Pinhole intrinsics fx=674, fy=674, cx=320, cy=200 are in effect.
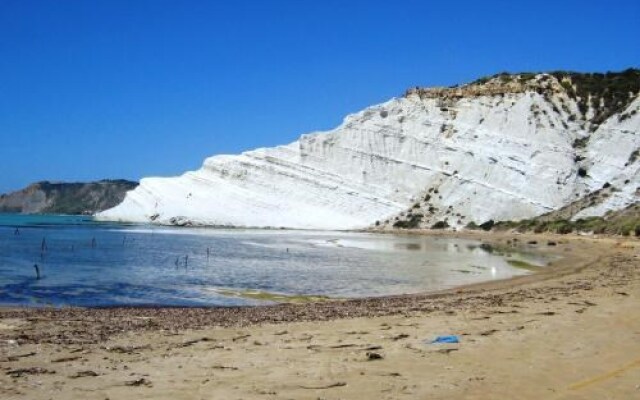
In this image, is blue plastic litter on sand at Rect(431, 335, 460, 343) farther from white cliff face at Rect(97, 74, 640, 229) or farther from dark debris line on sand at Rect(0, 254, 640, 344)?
white cliff face at Rect(97, 74, 640, 229)

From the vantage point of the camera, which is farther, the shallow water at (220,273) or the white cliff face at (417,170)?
the white cliff face at (417,170)

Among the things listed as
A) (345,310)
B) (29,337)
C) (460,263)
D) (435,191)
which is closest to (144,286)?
(345,310)

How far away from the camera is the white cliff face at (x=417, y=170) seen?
6994cm

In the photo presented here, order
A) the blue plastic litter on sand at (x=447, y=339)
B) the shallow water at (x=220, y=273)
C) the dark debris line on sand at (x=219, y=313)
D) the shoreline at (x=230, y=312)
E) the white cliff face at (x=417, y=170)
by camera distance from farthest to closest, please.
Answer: the white cliff face at (x=417, y=170)
the shallow water at (x=220, y=273)
the shoreline at (x=230, y=312)
the dark debris line on sand at (x=219, y=313)
the blue plastic litter on sand at (x=447, y=339)

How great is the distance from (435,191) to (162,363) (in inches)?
2748

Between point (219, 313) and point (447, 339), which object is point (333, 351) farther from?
point (219, 313)

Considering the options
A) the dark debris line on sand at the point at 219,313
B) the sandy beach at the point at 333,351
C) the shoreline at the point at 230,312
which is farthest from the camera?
the shoreline at the point at 230,312

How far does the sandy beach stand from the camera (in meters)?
7.13

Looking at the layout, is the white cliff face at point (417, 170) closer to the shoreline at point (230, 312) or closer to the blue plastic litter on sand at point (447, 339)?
the shoreline at point (230, 312)

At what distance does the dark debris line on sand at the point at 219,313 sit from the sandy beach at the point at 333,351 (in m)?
0.04

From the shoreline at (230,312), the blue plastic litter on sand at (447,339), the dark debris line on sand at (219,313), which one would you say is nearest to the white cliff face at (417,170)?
the shoreline at (230,312)

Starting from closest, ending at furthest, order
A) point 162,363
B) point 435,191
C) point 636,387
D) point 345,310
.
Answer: point 636,387 < point 162,363 < point 345,310 < point 435,191

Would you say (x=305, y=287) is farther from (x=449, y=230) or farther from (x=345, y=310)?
(x=449, y=230)

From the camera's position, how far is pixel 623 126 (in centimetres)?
6862
